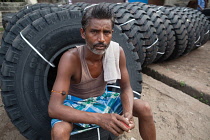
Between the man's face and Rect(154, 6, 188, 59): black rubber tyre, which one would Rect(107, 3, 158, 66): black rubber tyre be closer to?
Rect(154, 6, 188, 59): black rubber tyre

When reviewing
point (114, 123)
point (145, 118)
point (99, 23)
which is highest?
point (99, 23)

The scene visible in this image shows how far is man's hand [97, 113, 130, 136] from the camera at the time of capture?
1244 mm

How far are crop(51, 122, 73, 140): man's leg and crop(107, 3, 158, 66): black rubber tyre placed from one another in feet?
5.56

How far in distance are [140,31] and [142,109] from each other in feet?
5.39

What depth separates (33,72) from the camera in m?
1.64

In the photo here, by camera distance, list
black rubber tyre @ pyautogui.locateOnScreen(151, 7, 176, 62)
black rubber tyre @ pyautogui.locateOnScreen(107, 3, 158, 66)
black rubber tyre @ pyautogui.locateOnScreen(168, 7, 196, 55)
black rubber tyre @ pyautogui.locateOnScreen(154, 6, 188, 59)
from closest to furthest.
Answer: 1. black rubber tyre @ pyautogui.locateOnScreen(107, 3, 158, 66)
2. black rubber tyre @ pyautogui.locateOnScreen(151, 7, 176, 62)
3. black rubber tyre @ pyautogui.locateOnScreen(154, 6, 188, 59)
4. black rubber tyre @ pyautogui.locateOnScreen(168, 7, 196, 55)

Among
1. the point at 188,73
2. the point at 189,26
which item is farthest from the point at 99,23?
the point at 189,26

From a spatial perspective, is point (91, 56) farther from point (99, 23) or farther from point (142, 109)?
point (142, 109)

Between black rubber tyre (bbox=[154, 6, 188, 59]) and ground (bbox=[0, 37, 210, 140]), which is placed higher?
black rubber tyre (bbox=[154, 6, 188, 59])

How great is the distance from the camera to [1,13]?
7809mm

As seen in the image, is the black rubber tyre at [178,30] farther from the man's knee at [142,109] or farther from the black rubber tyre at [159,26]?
the man's knee at [142,109]

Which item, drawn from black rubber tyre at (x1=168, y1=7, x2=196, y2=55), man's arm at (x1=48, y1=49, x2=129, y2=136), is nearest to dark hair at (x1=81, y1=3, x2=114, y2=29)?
man's arm at (x1=48, y1=49, x2=129, y2=136)

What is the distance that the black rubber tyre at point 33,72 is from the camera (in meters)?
1.60

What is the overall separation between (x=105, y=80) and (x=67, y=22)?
0.72 m
